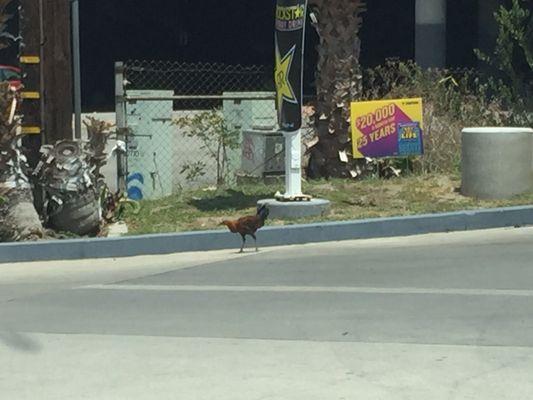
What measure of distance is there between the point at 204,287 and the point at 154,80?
72.0 feet

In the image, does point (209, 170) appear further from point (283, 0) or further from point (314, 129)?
point (283, 0)

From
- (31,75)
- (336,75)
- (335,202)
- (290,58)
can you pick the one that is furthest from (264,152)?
(31,75)

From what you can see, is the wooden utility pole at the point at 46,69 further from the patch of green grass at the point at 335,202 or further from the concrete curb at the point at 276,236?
the concrete curb at the point at 276,236

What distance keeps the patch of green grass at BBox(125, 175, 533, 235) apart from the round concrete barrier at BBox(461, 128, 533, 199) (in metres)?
0.15

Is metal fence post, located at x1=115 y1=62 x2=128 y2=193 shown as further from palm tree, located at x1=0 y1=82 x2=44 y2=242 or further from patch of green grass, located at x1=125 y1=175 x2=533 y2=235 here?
palm tree, located at x1=0 y1=82 x2=44 y2=242

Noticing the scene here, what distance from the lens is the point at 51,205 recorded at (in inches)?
423

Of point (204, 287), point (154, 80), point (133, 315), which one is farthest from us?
point (154, 80)

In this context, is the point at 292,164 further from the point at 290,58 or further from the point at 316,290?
the point at 316,290

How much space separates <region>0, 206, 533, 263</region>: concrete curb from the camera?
10.1 meters

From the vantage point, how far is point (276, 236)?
10.5m

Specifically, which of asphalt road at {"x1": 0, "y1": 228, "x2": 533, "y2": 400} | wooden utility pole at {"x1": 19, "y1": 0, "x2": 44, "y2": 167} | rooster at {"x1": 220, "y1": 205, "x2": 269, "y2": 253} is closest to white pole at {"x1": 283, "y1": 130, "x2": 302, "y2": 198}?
asphalt road at {"x1": 0, "y1": 228, "x2": 533, "y2": 400}

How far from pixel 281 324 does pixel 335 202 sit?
455 cm

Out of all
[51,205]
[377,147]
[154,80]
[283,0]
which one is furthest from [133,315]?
[154,80]

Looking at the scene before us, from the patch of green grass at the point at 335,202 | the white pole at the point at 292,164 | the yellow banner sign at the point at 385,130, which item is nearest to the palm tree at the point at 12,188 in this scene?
the patch of green grass at the point at 335,202
